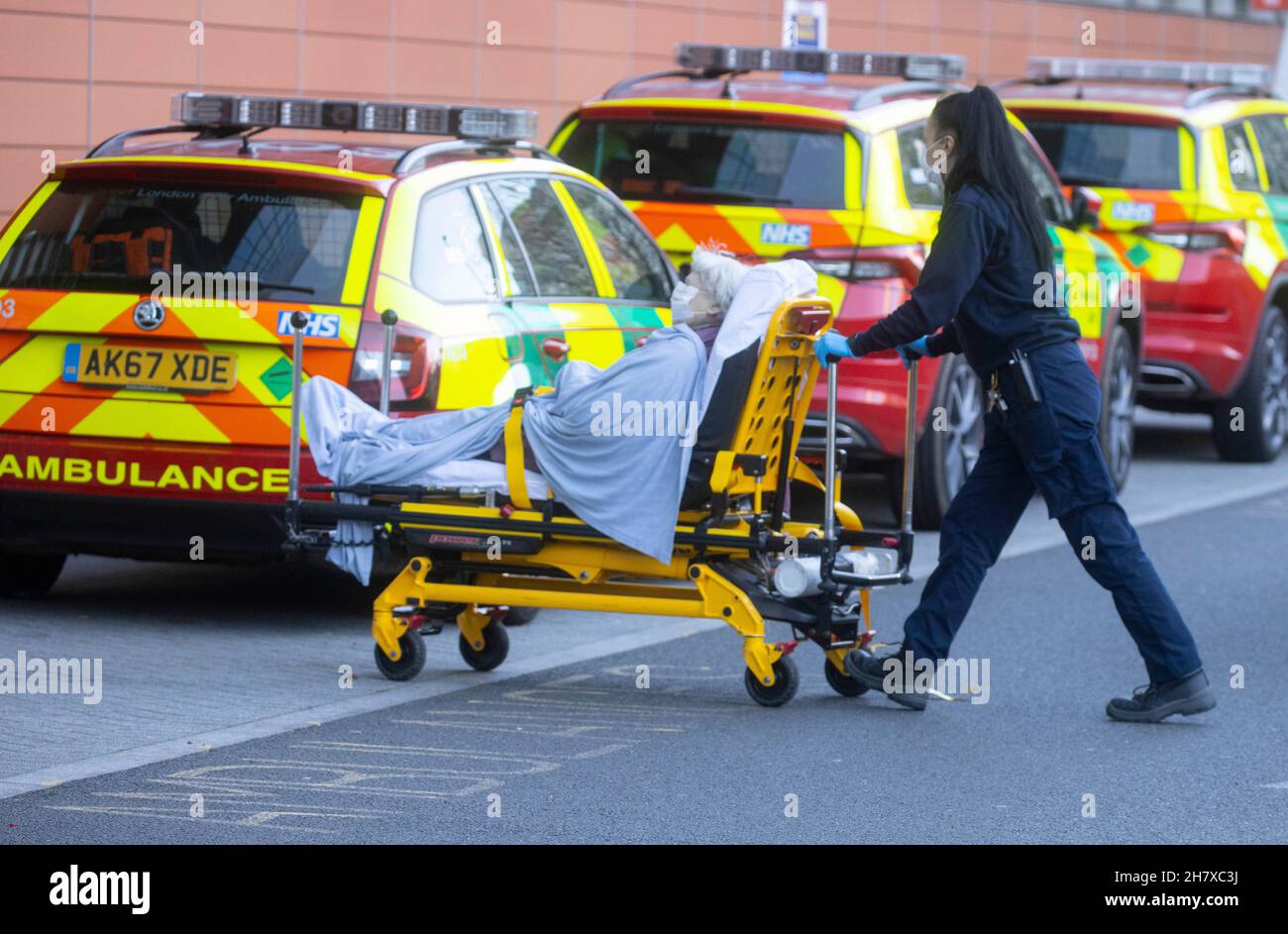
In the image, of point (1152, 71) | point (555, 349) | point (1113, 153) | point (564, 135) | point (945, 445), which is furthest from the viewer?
point (1152, 71)

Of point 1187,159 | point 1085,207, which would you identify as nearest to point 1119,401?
point 1085,207

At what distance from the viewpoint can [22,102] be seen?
14539 millimetres

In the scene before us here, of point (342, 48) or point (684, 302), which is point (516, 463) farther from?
point (342, 48)

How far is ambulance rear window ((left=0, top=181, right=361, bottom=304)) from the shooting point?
830cm

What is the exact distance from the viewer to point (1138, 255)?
14195mm

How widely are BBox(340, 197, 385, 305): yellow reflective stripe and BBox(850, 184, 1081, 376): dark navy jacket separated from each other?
192cm

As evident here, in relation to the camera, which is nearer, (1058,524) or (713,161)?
(1058,524)

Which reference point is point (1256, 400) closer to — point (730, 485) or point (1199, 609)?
point (1199, 609)

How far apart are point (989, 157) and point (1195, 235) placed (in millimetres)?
7237

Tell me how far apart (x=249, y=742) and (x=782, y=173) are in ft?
16.3

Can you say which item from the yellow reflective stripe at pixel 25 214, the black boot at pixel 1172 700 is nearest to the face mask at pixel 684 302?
the black boot at pixel 1172 700

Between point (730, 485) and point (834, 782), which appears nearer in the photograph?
point (834, 782)
